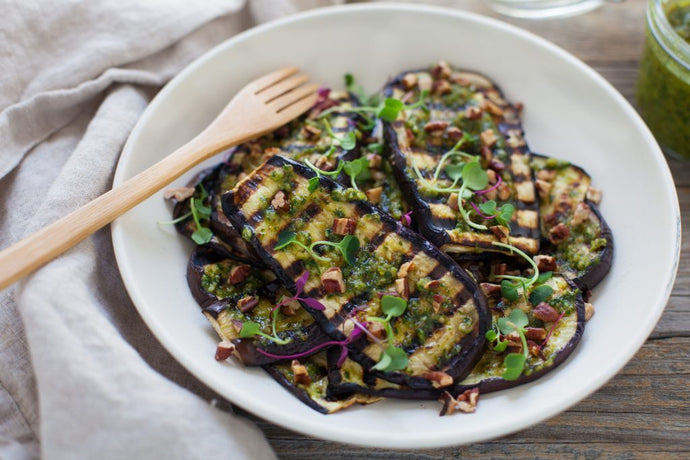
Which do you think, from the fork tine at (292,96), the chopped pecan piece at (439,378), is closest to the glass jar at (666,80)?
the fork tine at (292,96)

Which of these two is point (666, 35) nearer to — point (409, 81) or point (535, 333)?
point (409, 81)

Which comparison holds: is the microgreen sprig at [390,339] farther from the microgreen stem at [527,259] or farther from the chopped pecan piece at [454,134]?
the chopped pecan piece at [454,134]

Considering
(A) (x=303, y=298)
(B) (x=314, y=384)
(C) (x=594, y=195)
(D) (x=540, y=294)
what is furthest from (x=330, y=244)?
(C) (x=594, y=195)

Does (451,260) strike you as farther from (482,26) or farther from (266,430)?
(482,26)

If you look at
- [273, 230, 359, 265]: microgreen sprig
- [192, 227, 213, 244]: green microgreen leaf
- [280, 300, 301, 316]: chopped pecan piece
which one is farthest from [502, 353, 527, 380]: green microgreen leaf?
[192, 227, 213, 244]: green microgreen leaf

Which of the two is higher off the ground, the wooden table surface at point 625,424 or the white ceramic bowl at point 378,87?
the white ceramic bowl at point 378,87

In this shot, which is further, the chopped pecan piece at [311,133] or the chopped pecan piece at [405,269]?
the chopped pecan piece at [311,133]
